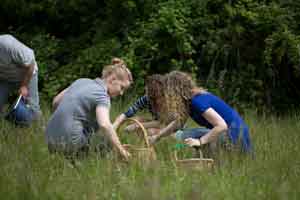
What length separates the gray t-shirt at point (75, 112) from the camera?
19.0ft

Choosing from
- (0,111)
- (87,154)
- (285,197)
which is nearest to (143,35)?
(0,111)

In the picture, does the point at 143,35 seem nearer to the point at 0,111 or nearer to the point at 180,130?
the point at 0,111

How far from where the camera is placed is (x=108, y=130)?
5.54m

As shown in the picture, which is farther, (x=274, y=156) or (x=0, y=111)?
(x=0, y=111)

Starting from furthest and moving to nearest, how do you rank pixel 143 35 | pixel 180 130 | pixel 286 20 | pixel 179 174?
pixel 143 35
pixel 286 20
pixel 180 130
pixel 179 174

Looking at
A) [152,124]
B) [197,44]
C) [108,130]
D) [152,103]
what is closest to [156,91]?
[152,103]

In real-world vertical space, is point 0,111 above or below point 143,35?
below

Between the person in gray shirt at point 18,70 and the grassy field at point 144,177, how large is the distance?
1.13 metres

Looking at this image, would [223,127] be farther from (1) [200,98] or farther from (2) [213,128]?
(1) [200,98]

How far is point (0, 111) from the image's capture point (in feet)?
25.6

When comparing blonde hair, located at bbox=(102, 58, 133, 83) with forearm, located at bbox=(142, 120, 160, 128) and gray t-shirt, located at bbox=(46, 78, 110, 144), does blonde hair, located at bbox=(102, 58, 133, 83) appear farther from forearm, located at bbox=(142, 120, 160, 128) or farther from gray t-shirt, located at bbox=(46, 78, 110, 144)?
forearm, located at bbox=(142, 120, 160, 128)

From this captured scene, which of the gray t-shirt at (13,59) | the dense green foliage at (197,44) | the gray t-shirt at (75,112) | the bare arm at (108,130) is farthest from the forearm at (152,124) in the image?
the dense green foliage at (197,44)

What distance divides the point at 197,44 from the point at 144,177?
6948mm

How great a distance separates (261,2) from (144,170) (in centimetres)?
658
